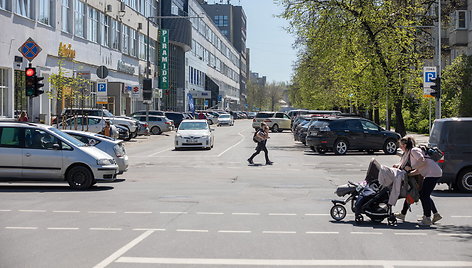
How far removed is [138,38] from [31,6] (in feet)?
95.0

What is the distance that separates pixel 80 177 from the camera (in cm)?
1655

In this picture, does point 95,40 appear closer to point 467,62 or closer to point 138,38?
point 138,38

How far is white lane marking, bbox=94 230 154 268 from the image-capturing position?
7.82 m

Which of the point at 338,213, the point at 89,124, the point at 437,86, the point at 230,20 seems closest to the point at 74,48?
the point at 89,124

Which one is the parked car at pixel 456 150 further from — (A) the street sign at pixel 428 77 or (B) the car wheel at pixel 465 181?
(A) the street sign at pixel 428 77

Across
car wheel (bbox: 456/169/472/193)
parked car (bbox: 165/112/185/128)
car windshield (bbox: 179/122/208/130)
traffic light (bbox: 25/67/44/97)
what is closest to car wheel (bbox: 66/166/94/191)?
traffic light (bbox: 25/67/44/97)

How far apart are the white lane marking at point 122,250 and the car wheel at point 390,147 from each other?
2264 cm

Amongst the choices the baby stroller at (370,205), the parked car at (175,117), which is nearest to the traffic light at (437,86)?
the baby stroller at (370,205)

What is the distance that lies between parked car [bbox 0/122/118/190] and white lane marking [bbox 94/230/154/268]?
6.67m

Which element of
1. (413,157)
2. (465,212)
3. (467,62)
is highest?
(467,62)

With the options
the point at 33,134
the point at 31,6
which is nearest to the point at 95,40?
the point at 31,6

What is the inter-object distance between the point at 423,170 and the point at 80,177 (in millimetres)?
8651

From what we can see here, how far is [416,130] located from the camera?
55.3 m

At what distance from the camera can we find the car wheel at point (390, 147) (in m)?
31.3
